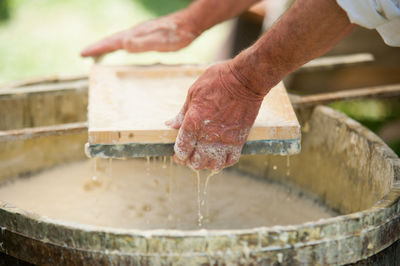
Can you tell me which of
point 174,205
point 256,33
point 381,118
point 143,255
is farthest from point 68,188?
point 381,118

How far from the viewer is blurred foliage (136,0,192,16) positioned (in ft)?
20.9

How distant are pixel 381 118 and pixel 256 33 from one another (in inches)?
46.5

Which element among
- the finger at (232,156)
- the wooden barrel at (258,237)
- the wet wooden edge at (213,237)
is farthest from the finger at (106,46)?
the wet wooden edge at (213,237)

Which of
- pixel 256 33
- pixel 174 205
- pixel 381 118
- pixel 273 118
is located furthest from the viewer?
pixel 381 118

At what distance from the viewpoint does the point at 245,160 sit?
271 cm

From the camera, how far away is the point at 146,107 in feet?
6.57

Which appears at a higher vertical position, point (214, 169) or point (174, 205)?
point (214, 169)

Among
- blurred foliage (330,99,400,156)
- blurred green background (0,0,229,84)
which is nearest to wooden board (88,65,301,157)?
blurred foliage (330,99,400,156)

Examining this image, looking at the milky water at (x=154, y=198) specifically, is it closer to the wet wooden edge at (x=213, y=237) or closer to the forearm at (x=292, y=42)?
the forearm at (x=292, y=42)

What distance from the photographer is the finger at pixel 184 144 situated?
172cm

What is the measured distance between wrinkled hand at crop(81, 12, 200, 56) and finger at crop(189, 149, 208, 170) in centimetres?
84

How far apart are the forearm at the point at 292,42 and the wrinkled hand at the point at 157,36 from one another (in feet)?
2.73

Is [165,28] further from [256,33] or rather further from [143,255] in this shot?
[256,33]

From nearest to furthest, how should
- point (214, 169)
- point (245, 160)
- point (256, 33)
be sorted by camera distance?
1. point (214, 169)
2. point (245, 160)
3. point (256, 33)
